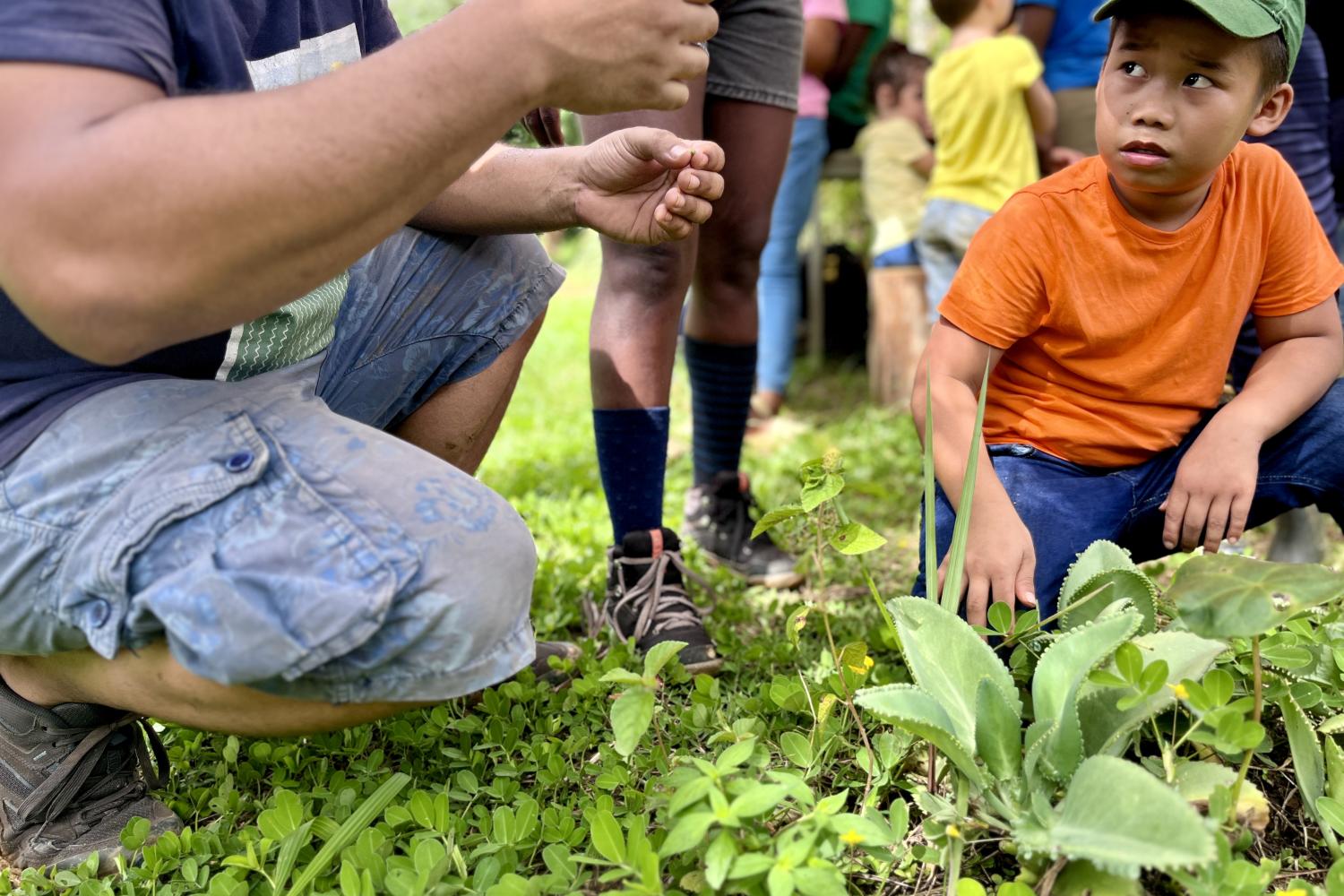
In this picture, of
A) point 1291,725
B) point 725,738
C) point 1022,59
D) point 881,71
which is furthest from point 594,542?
point 881,71

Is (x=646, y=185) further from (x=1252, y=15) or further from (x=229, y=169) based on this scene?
(x=1252, y=15)

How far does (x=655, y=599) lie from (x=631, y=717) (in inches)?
28.8

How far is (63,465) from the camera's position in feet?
4.20

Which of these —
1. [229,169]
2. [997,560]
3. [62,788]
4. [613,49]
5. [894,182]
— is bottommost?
[62,788]

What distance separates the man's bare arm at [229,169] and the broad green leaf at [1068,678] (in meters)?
0.90

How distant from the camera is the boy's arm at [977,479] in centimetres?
172

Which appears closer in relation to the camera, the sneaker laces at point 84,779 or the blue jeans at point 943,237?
the sneaker laces at point 84,779

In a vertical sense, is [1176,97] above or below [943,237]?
above

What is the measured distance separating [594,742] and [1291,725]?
980 mm

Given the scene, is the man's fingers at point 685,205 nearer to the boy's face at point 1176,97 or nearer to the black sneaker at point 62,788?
the boy's face at point 1176,97

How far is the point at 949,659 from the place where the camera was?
56.9 inches

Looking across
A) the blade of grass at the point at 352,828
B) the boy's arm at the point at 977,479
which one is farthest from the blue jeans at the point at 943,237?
the blade of grass at the point at 352,828

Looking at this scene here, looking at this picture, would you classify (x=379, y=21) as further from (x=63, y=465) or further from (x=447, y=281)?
(x=63, y=465)

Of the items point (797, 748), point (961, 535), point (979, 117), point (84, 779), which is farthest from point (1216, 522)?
point (979, 117)
